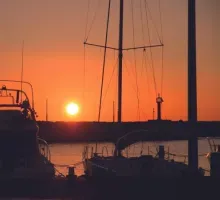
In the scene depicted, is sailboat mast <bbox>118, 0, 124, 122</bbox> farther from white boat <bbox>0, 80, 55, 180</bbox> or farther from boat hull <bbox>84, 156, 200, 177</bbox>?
white boat <bbox>0, 80, 55, 180</bbox>

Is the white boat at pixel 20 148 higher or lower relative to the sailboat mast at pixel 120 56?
lower

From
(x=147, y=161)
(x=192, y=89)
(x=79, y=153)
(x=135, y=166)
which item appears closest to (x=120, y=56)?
(x=135, y=166)

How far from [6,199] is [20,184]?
4.48 feet

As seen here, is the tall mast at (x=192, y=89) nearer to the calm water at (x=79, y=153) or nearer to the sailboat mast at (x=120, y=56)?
the sailboat mast at (x=120, y=56)

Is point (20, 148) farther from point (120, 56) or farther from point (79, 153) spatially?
point (79, 153)

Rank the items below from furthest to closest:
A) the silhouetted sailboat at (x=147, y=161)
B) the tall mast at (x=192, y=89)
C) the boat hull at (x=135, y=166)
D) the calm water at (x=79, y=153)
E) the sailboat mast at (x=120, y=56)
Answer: the calm water at (x=79, y=153), the sailboat mast at (x=120, y=56), the boat hull at (x=135, y=166), the silhouetted sailboat at (x=147, y=161), the tall mast at (x=192, y=89)

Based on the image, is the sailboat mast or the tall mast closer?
the tall mast

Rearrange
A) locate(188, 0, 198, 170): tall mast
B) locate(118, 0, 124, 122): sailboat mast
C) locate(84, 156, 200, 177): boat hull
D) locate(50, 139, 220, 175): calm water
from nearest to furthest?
1. locate(188, 0, 198, 170): tall mast
2. locate(84, 156, 200, 177): boat hull
3. locate(118, 0, 124, 122): sailboat mast
4. locate(50, 139, 220, 175): calm water

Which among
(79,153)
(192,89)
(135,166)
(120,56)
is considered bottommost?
(79,153)

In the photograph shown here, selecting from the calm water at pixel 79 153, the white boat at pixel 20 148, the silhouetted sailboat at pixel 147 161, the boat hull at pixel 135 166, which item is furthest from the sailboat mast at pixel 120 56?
the white boat at pixel 20 148

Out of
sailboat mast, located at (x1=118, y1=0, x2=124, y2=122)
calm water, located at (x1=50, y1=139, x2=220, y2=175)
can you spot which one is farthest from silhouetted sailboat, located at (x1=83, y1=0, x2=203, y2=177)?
calm water, located at (x1=50, y1=139, x2=220, y2=175)

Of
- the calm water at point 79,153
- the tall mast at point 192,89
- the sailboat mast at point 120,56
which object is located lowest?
the calm water at point 79,153

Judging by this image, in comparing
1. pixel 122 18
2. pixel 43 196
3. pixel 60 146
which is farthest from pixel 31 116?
pixel 60 146

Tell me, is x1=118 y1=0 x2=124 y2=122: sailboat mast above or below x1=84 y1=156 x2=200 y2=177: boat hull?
above
